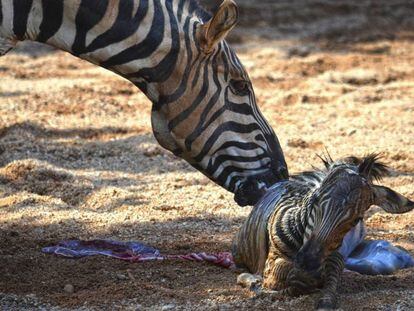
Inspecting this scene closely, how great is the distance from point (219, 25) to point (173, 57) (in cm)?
31

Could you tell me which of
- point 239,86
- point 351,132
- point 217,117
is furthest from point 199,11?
point 351,132

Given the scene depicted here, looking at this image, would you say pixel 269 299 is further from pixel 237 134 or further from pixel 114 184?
pixel 114 184

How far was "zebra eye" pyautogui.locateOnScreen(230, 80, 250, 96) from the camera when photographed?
19.8 feet

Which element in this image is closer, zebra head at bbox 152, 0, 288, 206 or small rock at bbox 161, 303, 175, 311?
small rock at bbox 161, 303, 175, 311

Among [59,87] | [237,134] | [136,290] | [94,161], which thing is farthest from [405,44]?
[136,290]

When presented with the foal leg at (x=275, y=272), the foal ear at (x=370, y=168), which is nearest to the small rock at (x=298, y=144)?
the foal ear at (x=370, y=168)

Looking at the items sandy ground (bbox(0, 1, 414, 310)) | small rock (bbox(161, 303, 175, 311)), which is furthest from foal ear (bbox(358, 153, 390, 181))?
small rock (bbox(161, 303, 175, 311))

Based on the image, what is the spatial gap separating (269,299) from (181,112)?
49.6 inches

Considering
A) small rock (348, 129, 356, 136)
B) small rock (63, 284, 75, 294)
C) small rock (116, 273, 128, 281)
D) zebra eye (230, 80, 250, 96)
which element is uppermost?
zebra eye (230, 80, 250, 96)

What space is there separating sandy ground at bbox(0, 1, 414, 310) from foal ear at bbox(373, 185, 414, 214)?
0.43 meters

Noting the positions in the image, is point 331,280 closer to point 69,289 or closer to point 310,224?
point 310,224

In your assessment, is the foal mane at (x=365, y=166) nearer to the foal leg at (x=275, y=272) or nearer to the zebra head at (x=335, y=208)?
the zebra head at (x=335, y=208)

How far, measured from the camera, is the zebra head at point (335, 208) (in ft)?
15.7

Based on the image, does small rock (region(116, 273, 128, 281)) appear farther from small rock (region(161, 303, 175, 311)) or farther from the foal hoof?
the foal hoof
